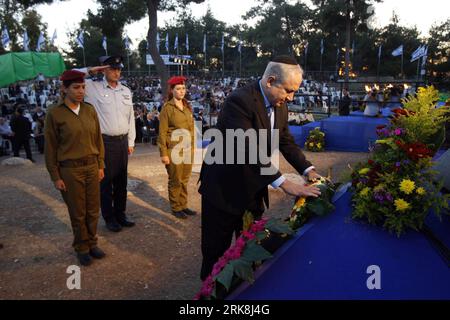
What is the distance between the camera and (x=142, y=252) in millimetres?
4039

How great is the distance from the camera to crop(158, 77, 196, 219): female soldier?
16.0 ft

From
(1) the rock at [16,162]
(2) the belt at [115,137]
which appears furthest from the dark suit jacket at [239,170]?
(1) the rock at [16,162]

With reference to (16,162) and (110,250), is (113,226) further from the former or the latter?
(16,162)

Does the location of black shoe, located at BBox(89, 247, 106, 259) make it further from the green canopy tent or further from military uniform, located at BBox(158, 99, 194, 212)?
the green canopy tent

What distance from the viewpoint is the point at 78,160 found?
354 centimetres

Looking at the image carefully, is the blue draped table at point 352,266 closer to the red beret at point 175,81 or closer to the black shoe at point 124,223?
the black shoe at point 124,223

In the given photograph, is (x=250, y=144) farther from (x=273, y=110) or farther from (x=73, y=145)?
(x=73, y=145)

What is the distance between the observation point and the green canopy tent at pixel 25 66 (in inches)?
517

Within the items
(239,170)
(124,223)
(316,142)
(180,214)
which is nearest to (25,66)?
(316,142)

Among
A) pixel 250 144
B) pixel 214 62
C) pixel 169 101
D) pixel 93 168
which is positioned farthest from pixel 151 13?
pixel 214 62

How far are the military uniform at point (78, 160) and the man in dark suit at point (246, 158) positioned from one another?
61.3 inches

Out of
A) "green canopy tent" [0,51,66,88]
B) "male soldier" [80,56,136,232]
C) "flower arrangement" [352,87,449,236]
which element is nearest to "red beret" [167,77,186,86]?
"male soldier" [80,56,136,232]

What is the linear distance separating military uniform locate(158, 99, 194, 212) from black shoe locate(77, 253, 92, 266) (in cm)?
153

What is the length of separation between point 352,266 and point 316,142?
322 inches
